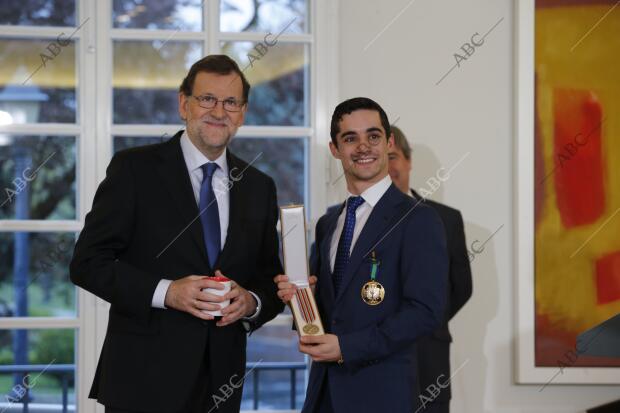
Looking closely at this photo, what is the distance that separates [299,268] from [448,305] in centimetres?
110

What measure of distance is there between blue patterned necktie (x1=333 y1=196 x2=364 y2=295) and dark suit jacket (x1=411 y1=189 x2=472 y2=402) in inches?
28.4

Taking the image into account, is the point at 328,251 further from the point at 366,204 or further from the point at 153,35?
the point at 153,35

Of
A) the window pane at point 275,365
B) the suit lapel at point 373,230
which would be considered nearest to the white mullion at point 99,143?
the window pane at point 275,365

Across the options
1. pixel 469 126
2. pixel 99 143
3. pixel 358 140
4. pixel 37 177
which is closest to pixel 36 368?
pixel 37 177

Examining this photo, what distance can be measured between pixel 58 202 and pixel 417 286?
1.97 metres

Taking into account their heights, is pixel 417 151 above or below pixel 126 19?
below

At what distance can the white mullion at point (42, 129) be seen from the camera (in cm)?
339

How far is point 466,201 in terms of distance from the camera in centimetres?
354

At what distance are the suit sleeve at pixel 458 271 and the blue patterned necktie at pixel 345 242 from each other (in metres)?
0.90

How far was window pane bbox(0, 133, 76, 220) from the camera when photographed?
3389 mm

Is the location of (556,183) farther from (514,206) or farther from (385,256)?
(385,256)

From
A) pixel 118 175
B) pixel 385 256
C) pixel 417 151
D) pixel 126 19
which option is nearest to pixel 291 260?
pixel 385 256

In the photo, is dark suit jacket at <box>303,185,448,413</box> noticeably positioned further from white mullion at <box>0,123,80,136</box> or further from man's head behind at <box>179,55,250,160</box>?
white mullion at <box>0,123,80,136</box>

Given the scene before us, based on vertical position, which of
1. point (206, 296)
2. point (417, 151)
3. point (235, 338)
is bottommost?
point (235, 338)
